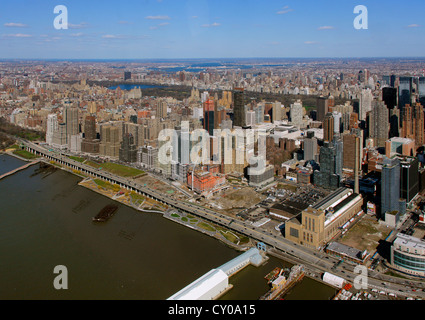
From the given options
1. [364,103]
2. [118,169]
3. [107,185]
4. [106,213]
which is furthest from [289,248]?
[364,103]

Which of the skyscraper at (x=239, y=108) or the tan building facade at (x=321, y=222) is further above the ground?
the skyscraper at (x=239, y=108)

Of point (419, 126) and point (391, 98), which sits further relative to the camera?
point (391, 98)

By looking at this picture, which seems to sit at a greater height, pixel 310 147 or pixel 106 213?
pixel 310 147

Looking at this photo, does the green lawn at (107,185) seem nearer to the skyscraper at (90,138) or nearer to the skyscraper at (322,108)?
the skyscraper at (90,138)

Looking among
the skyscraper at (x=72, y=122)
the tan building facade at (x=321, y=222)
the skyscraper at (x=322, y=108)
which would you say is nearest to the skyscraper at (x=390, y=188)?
the tan building facade at (x=321, y=222)

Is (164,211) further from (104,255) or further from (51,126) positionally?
(51,126)

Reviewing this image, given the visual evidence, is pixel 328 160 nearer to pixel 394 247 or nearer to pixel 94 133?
pixel 394 247
